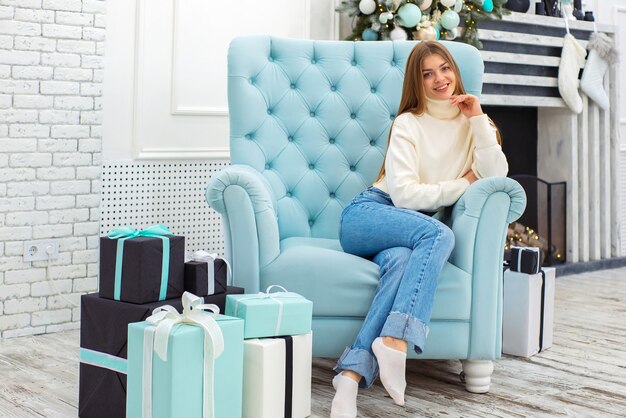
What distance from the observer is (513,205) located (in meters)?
2.42

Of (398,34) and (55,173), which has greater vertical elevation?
(398,34)

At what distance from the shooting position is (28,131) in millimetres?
3209

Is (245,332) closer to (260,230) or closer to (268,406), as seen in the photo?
(268,406)

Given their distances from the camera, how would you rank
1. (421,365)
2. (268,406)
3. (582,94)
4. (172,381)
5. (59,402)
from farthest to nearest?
(582,94) → (421,365) → (59,402) → (268,406) → (172,381)

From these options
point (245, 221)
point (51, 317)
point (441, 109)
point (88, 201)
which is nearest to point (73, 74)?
point (88, 201)

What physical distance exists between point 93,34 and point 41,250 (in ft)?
2.91

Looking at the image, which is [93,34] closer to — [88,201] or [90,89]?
[90,89]

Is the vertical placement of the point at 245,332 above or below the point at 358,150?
below

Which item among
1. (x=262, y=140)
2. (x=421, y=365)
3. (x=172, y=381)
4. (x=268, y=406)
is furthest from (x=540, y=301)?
(x=172, y=381)

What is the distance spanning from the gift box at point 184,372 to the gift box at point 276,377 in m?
0.05

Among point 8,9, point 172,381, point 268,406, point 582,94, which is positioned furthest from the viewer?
point 582,94

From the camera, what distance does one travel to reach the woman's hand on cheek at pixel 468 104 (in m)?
2.53

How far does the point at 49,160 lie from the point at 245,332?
157cm

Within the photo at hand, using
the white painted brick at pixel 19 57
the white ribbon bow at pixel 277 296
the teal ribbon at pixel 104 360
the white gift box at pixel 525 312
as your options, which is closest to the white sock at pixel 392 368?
the white ribbon bow at pixel 277 296
